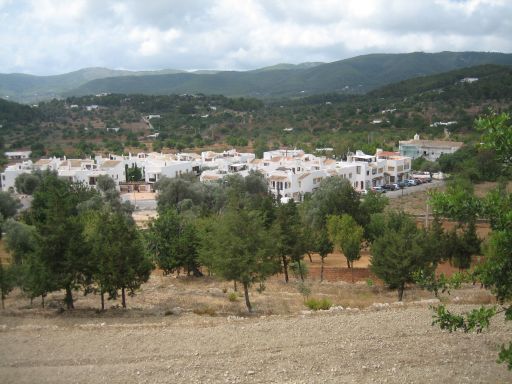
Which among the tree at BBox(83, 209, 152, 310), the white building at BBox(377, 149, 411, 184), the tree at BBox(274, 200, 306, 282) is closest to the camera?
the tree at BBox(83, 209, 152, 310)

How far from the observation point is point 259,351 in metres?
11.0

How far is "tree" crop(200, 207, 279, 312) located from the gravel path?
2.04 metres

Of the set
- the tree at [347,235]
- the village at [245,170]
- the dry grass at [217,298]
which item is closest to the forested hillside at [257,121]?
→ the village at [245,170]

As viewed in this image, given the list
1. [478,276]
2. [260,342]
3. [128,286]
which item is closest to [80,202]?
[128,286]

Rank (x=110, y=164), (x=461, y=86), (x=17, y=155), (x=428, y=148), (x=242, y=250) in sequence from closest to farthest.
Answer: (x=242, y=250) < (x=110, y=164) < (x=428, y=148) < (x=17, y=155) < (x=461, y=86)

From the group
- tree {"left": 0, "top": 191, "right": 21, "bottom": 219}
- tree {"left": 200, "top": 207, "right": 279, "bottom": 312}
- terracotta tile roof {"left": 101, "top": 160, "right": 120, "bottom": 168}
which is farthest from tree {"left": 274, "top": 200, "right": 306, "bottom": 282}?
terracotta tile roof {"left": 101, "top": 160, "right": 120, "bottom": 168}

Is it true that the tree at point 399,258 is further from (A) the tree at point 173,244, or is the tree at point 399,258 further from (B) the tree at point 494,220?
(B) the tree at point 494,220

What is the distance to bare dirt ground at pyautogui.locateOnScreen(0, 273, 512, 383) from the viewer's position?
33.0 feet

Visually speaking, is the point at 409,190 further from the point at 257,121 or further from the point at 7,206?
the point at 257,121

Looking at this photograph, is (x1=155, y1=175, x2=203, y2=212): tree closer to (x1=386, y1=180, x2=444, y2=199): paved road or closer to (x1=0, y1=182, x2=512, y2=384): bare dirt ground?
(x1=386, y1=180, x2=444, y2=199): paved road

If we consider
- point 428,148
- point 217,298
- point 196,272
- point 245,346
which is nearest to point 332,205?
point 196,272

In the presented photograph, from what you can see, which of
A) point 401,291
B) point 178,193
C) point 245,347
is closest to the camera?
point 245,347

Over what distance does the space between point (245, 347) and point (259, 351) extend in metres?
0.35

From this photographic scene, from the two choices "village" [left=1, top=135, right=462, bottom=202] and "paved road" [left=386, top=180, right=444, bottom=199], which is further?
"paved road" [left=386, top=180, right=444, bottom=199]
